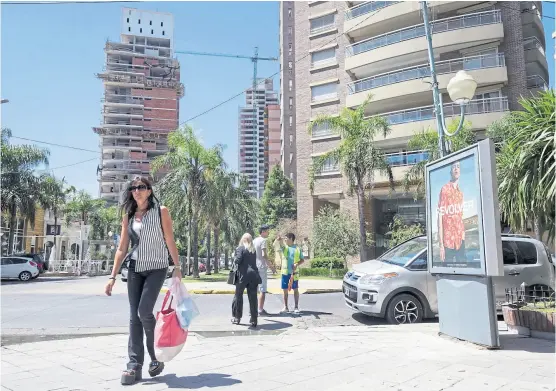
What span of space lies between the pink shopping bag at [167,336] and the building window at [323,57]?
36.5 metres

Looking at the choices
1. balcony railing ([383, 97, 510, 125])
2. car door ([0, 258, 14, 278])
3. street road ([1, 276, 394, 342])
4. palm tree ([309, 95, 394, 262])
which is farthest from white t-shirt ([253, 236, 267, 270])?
balcony railing ([383, 97, 510, 125])

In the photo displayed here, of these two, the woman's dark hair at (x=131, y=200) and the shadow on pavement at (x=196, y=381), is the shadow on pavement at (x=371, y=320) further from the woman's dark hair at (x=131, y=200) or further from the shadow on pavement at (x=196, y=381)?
the woman's dark hair at (x=131, y=200)

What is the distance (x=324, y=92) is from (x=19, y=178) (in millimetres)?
24874

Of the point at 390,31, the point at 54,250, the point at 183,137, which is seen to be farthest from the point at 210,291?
the point at 390,31

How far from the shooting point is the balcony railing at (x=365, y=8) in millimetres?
32281

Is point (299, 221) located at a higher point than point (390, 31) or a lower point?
lower

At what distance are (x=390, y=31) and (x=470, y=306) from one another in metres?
32.3

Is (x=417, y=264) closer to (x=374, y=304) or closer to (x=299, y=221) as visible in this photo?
(x=374, y=304)

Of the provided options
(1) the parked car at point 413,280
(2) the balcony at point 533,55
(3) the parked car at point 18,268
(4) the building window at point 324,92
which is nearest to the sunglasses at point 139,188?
(1) the parked car at point 413,280

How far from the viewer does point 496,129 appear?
24047mm

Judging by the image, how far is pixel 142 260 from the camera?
13.1 feet

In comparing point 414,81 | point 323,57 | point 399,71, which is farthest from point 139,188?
point 323,57

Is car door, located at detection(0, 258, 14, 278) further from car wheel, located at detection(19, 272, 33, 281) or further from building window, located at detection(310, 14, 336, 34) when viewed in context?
building window, located at detection(310, 14, 336, 34)

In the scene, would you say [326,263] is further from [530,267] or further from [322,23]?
[322,23]
